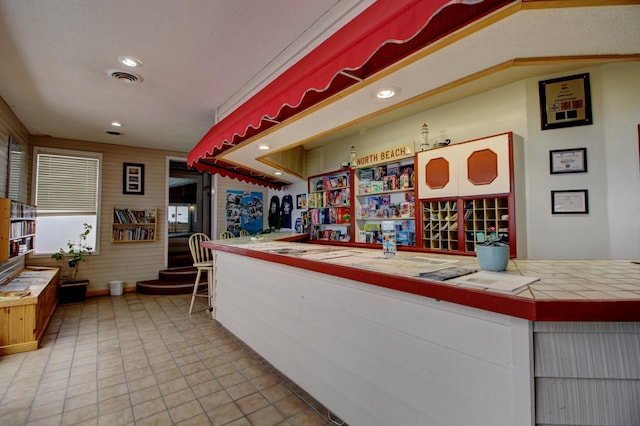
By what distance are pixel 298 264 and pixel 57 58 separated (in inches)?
118

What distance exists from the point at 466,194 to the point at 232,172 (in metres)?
3.87

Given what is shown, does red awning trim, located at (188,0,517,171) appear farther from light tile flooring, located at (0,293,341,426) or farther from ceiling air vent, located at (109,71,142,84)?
light tile flooring, located at (0,293,341,426)

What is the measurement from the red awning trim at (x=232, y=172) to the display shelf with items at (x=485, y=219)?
12.2 ft

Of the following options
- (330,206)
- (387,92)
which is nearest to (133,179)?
(330,206)

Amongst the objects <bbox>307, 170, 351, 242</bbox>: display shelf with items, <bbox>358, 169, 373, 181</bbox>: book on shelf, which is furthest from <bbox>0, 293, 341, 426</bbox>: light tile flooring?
<bbox>358, 169, 373, 181</bbox>: book on shelf

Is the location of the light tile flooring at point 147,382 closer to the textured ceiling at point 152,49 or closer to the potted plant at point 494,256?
the potted plant at point 494,256

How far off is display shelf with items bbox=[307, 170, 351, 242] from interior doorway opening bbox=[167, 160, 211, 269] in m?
3.14

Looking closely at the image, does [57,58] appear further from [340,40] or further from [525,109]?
[525,109]

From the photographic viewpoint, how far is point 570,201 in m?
2.96

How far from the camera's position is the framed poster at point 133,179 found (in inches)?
236

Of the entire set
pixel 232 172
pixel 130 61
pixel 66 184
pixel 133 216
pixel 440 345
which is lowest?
pixel 440 345

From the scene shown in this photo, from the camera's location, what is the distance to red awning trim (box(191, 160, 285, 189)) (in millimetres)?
4754

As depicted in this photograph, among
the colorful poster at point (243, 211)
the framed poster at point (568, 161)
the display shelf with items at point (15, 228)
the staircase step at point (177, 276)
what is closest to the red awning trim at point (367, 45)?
the framed poster at point (568, 161)

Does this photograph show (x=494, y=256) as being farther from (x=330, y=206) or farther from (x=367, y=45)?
(x=330, y=206)
